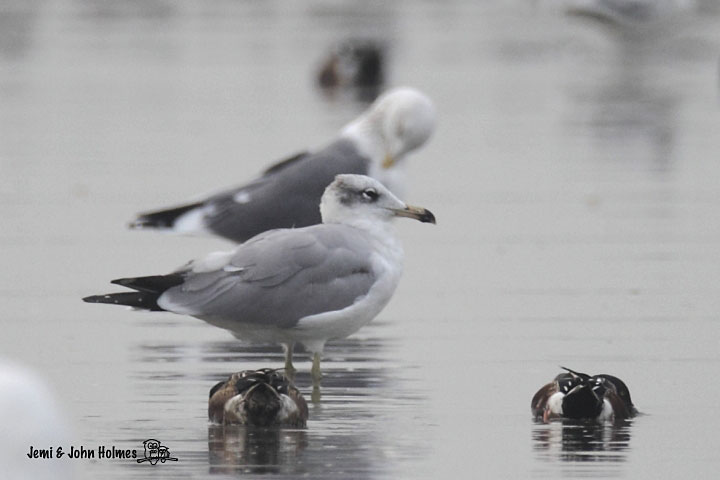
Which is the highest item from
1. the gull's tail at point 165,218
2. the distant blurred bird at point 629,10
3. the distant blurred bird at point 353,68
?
the distant blurred bird at point 629,10

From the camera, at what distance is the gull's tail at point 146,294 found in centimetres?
682

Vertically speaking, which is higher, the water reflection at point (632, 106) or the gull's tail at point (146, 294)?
the water reflection at point (632, 106)

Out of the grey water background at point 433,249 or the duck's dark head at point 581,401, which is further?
the duck's dark head at point 581,401

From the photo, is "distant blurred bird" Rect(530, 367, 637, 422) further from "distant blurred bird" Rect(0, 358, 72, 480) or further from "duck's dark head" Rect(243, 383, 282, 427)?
"distant blurred bird" Rect(0, 358, 72, 480)

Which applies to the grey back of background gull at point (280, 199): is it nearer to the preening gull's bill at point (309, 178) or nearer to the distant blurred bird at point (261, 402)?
the preening gull's bill at point (309, 178)

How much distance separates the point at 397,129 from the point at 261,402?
3.77 m

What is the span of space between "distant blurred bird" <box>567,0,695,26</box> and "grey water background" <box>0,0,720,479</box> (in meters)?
0.42

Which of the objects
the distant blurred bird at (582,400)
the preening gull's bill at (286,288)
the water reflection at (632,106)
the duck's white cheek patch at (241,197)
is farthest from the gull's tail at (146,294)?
the water reflection at (632,106)

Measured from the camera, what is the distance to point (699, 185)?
12.3m

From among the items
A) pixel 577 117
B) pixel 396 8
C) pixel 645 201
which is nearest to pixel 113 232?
pixel 645 201

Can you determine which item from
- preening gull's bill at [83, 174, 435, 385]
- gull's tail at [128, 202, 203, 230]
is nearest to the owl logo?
preening gull's bill at [83, 174, 435, 385]

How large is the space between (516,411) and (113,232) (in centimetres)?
468

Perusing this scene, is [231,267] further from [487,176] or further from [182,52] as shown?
[182,52]

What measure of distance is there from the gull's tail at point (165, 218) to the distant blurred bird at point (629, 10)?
10944 millimetres
